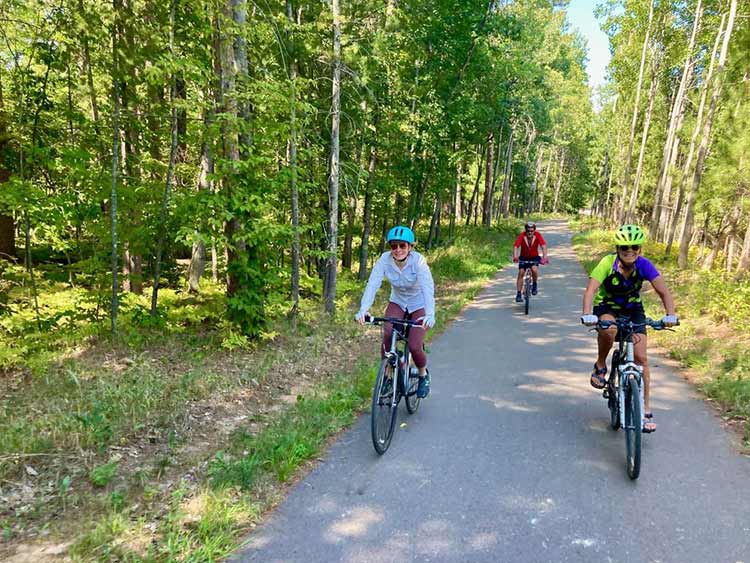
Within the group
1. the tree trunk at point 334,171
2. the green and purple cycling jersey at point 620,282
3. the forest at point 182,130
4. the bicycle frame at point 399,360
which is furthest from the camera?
the tree trunk at point 334,171

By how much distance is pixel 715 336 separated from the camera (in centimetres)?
831

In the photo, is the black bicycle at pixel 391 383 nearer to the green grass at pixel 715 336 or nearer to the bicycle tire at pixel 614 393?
the bicycle tire at pixel 614 393

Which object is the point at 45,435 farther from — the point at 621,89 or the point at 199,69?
the point at 621,89

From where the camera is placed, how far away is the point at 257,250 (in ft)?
23.6

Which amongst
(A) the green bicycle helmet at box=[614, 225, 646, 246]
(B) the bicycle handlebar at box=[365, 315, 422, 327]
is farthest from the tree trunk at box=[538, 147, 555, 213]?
(B) the bicycle handlebar at box=[365, 315, 422, 327]

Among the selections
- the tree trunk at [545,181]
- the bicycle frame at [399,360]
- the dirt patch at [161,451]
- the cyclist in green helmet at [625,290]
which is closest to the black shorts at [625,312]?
the cyclist in green helmet at [625,290]

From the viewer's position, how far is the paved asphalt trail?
3.25 m

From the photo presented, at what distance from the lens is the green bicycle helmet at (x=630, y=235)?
14.7 feet

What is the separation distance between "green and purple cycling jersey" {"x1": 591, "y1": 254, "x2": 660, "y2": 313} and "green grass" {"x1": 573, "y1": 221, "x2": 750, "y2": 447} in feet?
6.07

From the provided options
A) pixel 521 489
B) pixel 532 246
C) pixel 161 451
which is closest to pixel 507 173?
pixel 532 246

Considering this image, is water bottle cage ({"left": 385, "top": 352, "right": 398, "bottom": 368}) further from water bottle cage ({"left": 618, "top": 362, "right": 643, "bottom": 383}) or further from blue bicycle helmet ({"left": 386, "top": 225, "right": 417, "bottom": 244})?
water bottle cage ({"left": 618, "top": 362, "right": 643, "bottom": 383})

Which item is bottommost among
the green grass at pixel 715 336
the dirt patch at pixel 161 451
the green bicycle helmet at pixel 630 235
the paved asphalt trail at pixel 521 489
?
the dirt patch at pixel 161 451

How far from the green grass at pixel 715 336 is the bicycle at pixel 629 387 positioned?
150 cm

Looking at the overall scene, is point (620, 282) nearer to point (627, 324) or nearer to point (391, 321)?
point (627, 324)
